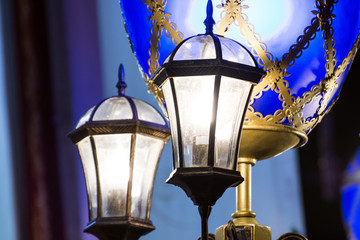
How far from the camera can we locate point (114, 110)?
2410mm

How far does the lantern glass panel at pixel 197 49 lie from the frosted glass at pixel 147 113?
0.38m

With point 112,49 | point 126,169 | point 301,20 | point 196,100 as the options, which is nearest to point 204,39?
point 196,100

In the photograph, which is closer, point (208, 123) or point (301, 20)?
point (208, 123)

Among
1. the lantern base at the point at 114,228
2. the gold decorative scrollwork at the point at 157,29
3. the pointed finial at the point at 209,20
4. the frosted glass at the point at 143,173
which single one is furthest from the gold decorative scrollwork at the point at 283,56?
the lantern base at the point at 114,228

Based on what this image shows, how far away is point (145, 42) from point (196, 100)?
397mm

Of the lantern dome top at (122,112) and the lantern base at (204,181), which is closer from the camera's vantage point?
the lantern base at (204,181)

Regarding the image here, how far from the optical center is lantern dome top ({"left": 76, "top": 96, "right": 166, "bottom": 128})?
2371mm

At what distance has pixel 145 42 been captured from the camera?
233 cm

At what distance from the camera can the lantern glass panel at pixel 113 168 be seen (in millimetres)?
2352

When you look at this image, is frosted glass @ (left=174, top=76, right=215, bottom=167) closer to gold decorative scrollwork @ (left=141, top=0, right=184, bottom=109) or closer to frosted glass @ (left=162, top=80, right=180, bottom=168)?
frosted glass @ (left=162, top=80, right=180, bottom=168)

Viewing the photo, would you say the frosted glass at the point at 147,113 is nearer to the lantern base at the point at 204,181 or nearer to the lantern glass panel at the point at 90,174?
the lantern glass panel at the point at 90,174

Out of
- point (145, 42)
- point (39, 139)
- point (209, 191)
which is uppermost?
point (39, 139)

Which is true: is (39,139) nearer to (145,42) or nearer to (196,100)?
(145,42)

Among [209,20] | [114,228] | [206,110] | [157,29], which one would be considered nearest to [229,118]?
[206,110]
